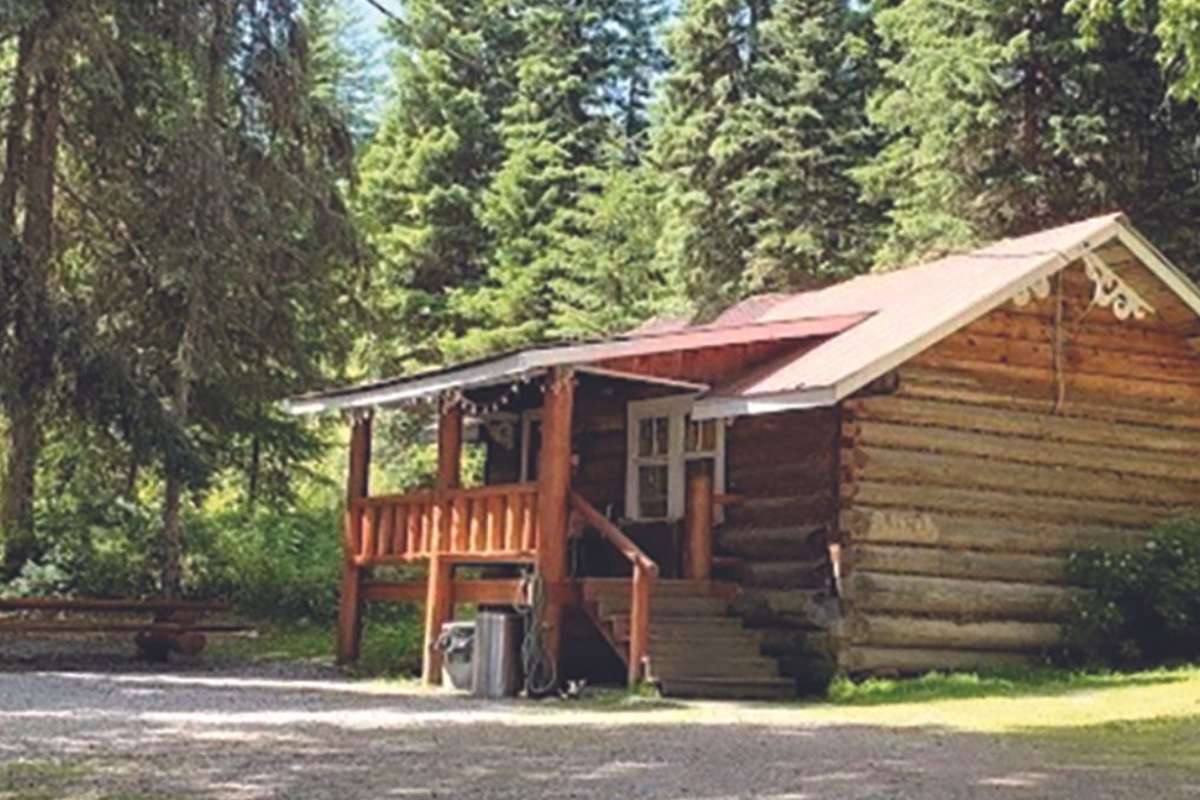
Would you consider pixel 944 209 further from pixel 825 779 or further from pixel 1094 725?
pixel 825 779

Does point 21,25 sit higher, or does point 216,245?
point 21,25

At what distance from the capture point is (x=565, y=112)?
41.5 metres

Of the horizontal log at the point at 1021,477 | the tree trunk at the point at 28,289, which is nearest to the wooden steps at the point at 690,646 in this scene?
the horizontal log at the point at 1021,477

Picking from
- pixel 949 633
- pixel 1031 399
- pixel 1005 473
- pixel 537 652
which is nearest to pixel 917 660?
pixel 949 633

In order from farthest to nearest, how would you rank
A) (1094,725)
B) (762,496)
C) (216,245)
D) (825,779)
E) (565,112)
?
1. (565,112)
2. (216,245)
3. (762,496)
4. (1094,725)
5. (825,779)

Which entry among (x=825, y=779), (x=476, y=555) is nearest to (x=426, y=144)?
(x=476, y=555)

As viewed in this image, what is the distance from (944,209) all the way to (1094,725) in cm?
1555

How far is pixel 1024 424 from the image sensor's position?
17.5 meters

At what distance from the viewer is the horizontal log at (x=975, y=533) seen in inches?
642

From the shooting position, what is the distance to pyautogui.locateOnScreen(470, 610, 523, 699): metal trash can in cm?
1570

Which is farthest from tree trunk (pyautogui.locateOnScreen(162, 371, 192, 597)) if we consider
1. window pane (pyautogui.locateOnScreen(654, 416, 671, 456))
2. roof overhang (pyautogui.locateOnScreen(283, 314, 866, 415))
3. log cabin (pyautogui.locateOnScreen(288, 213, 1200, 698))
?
window pane (pyautogui.locateOnScreen(654, 416, 671, 456))

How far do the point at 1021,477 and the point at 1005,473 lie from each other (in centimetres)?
23

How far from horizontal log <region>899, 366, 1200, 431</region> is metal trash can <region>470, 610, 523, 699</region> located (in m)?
4.98

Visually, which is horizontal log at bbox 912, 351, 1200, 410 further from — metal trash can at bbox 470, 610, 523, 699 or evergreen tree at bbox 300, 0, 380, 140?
evergreen tree at bbox 300, 0, 380, 140
